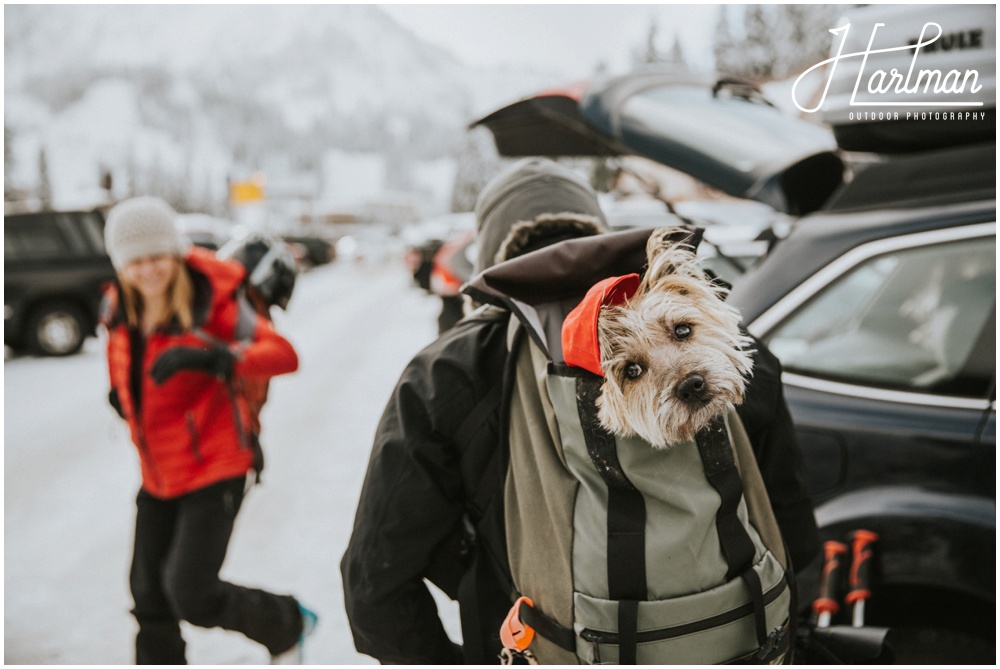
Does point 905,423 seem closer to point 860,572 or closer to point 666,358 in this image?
point 860,572

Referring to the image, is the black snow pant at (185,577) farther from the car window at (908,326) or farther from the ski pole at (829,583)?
the car window at (908,326)

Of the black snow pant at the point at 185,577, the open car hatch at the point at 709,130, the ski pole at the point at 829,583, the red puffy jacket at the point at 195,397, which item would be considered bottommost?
the black snow pant at the point at 185,577

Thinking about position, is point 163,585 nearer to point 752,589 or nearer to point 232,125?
point 752,589

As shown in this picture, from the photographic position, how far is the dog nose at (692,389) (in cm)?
119

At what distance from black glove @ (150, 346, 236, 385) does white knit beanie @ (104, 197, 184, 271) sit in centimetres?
42

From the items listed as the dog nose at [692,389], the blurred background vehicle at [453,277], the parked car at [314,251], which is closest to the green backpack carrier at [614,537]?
the dog nose at [692,389]

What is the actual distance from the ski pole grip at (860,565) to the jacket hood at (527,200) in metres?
1.38

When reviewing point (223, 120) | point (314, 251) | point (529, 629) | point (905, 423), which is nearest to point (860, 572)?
point (905, 423)

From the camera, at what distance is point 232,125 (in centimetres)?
14362

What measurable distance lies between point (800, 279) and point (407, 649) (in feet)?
5.65

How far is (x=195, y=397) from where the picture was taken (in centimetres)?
265

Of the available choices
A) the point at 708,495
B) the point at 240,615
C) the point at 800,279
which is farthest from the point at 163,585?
the point at 800,279

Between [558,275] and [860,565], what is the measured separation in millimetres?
1681

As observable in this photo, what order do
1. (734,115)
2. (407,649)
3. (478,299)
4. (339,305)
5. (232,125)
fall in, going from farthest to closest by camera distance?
(232,125)
(339,305)
(734,115)
(407,649)
(478,299)
